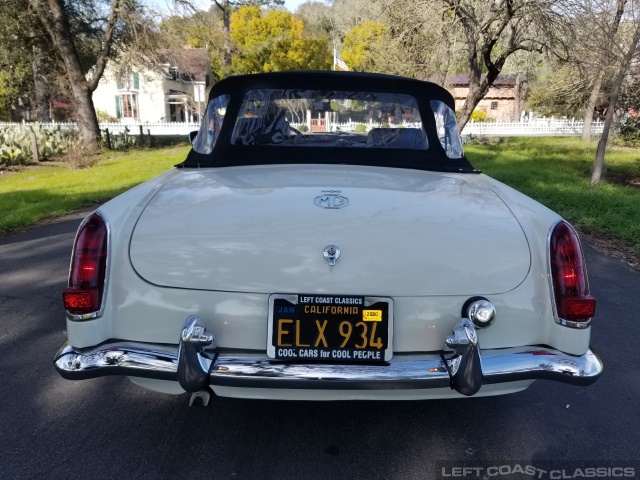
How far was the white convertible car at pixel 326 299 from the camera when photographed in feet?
6.63

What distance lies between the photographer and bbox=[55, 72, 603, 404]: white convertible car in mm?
2020

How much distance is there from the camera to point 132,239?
2162 mm

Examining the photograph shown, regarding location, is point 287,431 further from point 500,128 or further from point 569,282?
point 500,128

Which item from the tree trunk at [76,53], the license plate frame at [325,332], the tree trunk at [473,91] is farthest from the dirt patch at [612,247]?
the tree trunk at [76,53]

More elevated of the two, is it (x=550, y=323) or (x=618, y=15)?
(x=618, y=15)

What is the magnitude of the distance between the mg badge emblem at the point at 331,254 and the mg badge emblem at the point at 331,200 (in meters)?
0.25

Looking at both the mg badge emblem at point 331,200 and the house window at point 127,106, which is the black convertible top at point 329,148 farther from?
the house window at point 127,106

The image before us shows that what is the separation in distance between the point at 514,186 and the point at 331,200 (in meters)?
9.18

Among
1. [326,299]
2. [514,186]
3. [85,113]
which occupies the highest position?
[326,299]

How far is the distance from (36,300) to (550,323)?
394cm

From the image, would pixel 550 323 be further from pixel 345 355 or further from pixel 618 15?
pixel 618 15

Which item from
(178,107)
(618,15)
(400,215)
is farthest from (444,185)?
(178,107)

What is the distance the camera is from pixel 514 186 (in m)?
10.6

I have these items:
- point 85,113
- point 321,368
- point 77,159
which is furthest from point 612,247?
point 85,113
